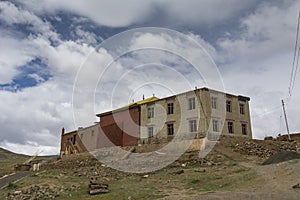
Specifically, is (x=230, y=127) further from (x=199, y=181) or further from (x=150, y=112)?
(x=199, y=181)

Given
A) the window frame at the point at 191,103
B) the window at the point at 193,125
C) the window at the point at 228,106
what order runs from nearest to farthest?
the window at the point at 193,125, the window frame at the point at 191,103, the window at the point at 228,106

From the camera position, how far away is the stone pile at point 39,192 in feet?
62.7

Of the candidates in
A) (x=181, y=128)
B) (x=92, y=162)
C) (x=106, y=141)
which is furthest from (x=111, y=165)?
(x=106, y=141)

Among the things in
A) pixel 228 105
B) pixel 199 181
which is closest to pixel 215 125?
pixel 228 105

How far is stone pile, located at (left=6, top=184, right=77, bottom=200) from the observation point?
19.1m

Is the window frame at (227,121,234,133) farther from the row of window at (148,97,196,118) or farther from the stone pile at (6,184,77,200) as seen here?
the stone pile at (6,184,77,200)

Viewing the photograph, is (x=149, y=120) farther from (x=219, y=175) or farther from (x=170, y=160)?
(x=219, y=175)

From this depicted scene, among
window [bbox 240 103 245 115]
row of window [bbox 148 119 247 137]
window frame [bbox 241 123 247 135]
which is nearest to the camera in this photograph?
row of window [bbox 148 119 247 137]

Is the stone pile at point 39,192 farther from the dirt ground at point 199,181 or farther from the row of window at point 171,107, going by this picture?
the row of window at point 171,107

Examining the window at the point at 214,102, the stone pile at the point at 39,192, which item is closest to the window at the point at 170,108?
the window at the point at 214,102

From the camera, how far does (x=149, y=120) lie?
137ft

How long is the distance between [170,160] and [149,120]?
12.8 metres

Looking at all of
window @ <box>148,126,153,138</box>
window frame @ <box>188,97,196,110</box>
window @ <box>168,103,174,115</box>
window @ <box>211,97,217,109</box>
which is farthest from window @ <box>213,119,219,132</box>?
window @ <box>148,126,153,138</box>

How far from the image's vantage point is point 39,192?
19.8 metres
